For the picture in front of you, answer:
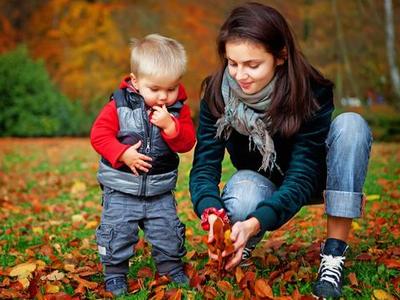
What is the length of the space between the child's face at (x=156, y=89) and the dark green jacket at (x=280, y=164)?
7.5 inches

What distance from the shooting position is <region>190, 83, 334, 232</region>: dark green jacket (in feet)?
8.80

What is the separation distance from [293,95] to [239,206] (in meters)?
0.55

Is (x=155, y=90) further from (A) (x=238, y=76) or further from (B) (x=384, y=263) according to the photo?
(B) (x=384, y=263)

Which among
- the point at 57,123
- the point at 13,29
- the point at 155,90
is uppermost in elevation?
the point at 13,29

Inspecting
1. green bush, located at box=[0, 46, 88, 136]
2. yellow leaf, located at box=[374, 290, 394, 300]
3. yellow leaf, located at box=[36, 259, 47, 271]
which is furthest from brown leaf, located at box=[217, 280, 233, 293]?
green bush, located at box=[0, 46, 88, 136]

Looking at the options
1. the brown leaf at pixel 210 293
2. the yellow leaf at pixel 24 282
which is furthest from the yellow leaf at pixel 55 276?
the brown leaf at pixel 210 293

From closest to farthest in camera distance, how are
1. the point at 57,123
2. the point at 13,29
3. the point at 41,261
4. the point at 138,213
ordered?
the point at 138,213, the point at 41,261, the point at 57,123, the point at 13,29

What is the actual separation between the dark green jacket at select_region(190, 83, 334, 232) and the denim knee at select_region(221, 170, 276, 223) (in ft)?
0.26

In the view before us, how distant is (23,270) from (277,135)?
1.45 metres

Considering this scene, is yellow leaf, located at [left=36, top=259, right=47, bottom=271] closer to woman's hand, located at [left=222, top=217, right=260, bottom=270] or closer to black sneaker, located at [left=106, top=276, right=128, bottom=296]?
black sneaker, located at [left=106, top=276, right=128, bottom=296]

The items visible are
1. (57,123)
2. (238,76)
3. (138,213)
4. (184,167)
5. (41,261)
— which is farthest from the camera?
(57,123)

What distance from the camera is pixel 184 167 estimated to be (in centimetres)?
836

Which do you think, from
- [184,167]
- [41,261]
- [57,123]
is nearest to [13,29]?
[57,123]

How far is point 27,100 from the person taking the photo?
52.1ft
